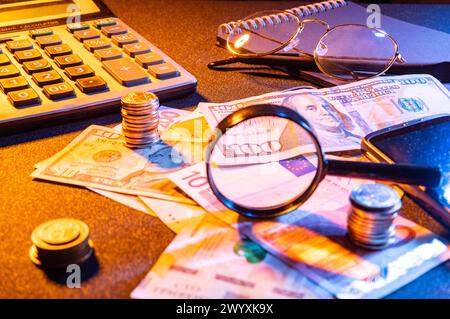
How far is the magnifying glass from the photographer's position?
1.58 ft

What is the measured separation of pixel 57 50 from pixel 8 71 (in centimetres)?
8

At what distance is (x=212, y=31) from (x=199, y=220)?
1.80 ft

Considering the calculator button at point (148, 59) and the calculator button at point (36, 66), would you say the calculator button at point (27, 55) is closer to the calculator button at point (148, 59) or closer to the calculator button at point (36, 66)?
the calculator button at point (36, 66)

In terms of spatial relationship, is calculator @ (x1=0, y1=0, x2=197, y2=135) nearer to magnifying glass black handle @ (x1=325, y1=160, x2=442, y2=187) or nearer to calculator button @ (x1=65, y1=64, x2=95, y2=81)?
calculator button @ (x1=65, y1=64, x2=95, y2=81)

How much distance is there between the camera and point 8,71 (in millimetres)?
706

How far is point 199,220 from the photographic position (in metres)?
0.52

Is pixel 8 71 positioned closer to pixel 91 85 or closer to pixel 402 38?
pixel 91 85

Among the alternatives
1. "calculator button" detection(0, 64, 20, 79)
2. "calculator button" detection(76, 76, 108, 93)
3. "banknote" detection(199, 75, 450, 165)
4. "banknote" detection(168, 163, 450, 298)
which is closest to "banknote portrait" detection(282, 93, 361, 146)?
"banknote" detection(199, 75, 450, 165)

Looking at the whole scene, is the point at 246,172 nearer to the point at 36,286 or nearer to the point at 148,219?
the point at 148,219

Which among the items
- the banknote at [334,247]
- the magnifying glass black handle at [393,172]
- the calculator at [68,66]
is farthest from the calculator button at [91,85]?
the magnifying glass black handle at [393,172]

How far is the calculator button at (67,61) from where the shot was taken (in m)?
0.73

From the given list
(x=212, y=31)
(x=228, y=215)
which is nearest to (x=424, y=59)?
(x=212, y=31)

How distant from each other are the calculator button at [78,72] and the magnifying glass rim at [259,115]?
29 cm

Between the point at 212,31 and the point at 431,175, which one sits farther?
the point at 212,31
